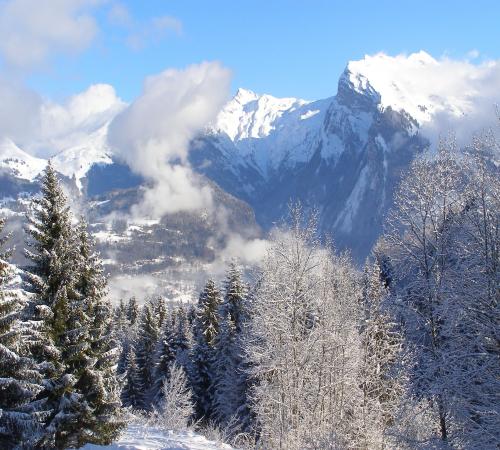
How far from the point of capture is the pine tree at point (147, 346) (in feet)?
172

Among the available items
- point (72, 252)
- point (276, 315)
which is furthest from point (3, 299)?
point (276, 315)

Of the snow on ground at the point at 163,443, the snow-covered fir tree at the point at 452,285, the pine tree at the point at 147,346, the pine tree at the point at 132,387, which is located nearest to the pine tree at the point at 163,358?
the pine tree at the point at 132,387

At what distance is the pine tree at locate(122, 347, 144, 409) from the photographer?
47.3m

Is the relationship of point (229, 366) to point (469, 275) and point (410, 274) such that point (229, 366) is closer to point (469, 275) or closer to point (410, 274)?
point (410, 274)

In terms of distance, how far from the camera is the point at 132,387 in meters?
47.8

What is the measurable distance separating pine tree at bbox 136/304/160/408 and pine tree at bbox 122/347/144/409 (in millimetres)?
3468

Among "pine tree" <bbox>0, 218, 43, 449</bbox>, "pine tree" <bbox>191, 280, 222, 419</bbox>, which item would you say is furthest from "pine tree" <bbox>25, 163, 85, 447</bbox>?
"pine tree" <bbox>191, 280, 222, 419</bbox>

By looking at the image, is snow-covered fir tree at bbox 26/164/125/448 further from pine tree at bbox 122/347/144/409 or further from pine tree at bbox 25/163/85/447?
pine tree at bbox 122/347/144/409

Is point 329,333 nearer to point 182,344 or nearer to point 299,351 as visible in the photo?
point 299,351

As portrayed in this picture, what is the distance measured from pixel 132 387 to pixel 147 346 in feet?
19.3

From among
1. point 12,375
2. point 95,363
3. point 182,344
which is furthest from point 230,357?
point 12,375

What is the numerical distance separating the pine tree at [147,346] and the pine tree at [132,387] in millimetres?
3468

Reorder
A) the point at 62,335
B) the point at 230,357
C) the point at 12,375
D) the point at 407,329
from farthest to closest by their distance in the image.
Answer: the point at 230,357 < the point at 62,335 < the point at 407,329 < the point at 12,375

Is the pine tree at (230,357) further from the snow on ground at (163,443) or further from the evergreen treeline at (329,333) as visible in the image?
the snow on ground at (163,443)
